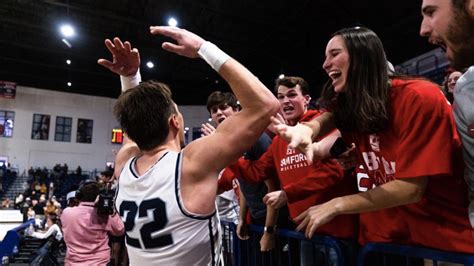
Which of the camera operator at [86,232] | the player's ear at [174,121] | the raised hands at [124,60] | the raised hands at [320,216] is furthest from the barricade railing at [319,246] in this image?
the camera operator at [86,232]

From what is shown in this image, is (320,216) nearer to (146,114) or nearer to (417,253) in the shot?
(417,253)

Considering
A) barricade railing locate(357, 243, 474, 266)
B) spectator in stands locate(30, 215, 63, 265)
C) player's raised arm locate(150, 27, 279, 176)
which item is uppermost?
player's raised arm locate(150, 27, 279, 176)

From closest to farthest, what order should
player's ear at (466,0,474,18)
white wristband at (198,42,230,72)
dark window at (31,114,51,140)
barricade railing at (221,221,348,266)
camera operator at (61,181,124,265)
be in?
1. player's ear at (466,0,474,18)
2. white wristband at (198,42,230,72)
3. barricade railing at (221,221,348,266)
4. camera operator at (61,181,124,265)
5. dark window at (31,114,51,140)

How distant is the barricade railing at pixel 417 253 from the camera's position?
4.07 ft

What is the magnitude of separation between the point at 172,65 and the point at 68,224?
1451 cm

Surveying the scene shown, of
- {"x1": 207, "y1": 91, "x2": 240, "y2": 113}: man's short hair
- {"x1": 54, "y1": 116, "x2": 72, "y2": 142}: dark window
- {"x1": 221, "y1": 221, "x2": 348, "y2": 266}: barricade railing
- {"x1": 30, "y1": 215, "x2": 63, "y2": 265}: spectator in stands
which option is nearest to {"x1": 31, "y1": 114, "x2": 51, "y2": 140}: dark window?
{"x1": 54, "y1": 116, "x2": 72, "y2": 142}: dark window

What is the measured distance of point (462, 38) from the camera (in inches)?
45.0

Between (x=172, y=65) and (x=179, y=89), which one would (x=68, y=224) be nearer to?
(x=172, y=65)

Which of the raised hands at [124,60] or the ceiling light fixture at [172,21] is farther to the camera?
the ceiling light fixture at [172,21]

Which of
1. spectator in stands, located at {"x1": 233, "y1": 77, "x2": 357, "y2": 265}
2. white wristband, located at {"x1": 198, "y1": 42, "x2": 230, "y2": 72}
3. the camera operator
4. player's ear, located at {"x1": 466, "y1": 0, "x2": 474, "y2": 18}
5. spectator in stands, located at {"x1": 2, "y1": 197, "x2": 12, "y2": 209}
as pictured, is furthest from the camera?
spectator in stands, located at {"x1": 2, "y1": 197, "x2": 12, "y2": 209}

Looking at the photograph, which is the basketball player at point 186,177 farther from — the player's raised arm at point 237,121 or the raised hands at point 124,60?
the raised hands at point 124,60

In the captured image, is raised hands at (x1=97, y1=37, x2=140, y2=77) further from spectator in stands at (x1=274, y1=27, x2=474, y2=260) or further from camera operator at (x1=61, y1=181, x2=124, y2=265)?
camera operator at (x1=61, y1=181, x2=124, y2=265)

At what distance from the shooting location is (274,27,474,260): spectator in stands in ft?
4.20

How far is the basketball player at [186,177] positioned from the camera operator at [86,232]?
2784 mm
